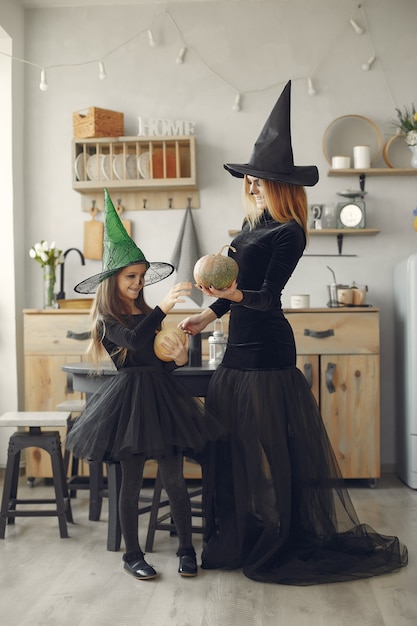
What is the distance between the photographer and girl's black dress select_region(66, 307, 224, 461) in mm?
2402

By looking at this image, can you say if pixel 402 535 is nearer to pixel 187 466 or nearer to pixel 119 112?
pixel 187 466

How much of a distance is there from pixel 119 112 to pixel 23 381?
173 cm

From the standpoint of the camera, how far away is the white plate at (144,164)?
416 cm

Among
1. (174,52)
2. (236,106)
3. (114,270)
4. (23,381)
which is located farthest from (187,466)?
(174,52)

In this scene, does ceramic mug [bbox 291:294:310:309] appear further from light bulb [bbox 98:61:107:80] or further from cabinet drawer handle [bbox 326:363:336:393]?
light bulb [bbox 98:61:107:80]

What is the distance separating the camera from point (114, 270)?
2537 millimetres

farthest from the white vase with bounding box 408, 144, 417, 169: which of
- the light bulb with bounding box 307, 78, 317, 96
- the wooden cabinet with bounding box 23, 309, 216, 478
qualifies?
the wooden cabinet with bounding box 23, 309, 216, 478

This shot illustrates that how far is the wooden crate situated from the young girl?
5.71 ft

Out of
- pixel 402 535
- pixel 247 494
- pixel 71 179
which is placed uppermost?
pixel 71 179

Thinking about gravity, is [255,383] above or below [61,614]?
above

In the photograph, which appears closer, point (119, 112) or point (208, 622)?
point (208, 622)

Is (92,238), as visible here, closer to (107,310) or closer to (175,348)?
(107,310)

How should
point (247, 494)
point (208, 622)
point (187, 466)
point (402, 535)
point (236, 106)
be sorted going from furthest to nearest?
1. point (236, 106)
2. point (187, 466)
3. point (402, 535)
4. point (247, 494)
5. point (208, 622)

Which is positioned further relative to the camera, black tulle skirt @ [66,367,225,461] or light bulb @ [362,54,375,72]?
light bulb @ [362,54,375,72]
